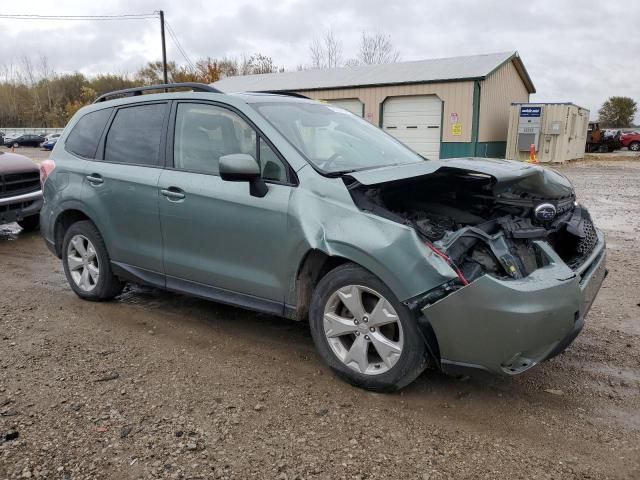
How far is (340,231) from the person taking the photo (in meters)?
3.15

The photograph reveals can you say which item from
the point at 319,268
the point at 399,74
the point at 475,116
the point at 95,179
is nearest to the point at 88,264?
the point at 95,179

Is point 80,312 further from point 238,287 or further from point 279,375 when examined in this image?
point 279,375

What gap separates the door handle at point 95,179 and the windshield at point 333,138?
161 centimetres

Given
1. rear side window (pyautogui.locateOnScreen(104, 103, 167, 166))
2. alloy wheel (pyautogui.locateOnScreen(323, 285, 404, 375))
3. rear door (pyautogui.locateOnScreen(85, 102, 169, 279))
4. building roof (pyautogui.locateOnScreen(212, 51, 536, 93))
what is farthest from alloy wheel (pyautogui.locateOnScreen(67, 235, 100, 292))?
building roof (pyautogui.locateOnScreen(212, 51, 536, 93))

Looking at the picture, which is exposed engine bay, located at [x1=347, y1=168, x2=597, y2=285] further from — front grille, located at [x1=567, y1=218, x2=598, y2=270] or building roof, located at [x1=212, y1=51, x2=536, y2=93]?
building roof, located at [x1=212, y1=51, x2=536, y2=93]

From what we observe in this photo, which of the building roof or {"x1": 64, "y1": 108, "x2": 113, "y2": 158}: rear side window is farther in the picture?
the building roof

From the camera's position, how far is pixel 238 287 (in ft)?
12.2

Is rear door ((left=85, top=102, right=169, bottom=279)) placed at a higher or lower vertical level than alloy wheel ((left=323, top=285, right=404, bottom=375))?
higher

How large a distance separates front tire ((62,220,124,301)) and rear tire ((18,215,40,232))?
3879mm

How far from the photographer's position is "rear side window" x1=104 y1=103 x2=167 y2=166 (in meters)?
4.26

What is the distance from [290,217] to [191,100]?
55.1 inches

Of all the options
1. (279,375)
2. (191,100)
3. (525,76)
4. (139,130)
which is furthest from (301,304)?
(525,76)

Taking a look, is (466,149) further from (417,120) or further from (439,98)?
(417,120)

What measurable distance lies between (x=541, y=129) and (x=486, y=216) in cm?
2150
